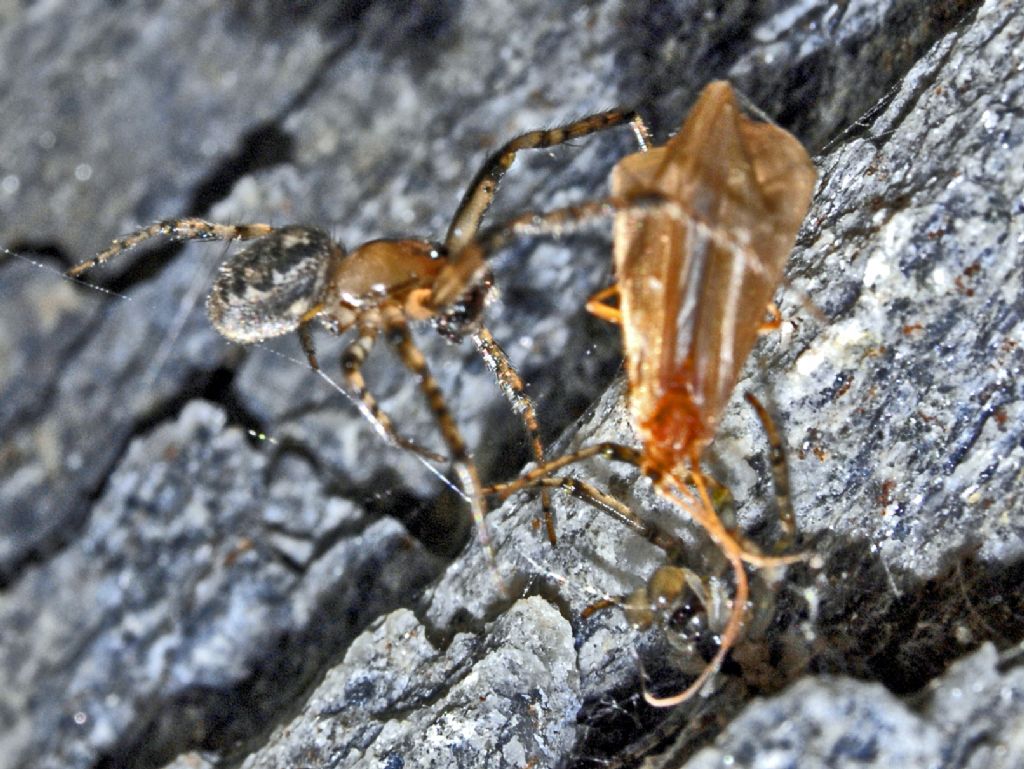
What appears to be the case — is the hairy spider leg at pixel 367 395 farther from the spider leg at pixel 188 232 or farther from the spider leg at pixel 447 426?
the spider leg at pixel 188 232

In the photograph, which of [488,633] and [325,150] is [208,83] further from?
[488,633]

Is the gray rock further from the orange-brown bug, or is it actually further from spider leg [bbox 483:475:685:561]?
spider leg [bbox 483:475:685:561]

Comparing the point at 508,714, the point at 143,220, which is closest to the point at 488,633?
the point at 508,714

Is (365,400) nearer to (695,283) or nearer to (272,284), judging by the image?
(272,284)

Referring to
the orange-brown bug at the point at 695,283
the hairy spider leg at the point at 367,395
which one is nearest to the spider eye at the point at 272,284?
the hairy spider leg at the point at 367,395

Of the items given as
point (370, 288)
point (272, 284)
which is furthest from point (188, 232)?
point (370, 288)

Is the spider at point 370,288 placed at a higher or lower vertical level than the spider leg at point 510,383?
higher
